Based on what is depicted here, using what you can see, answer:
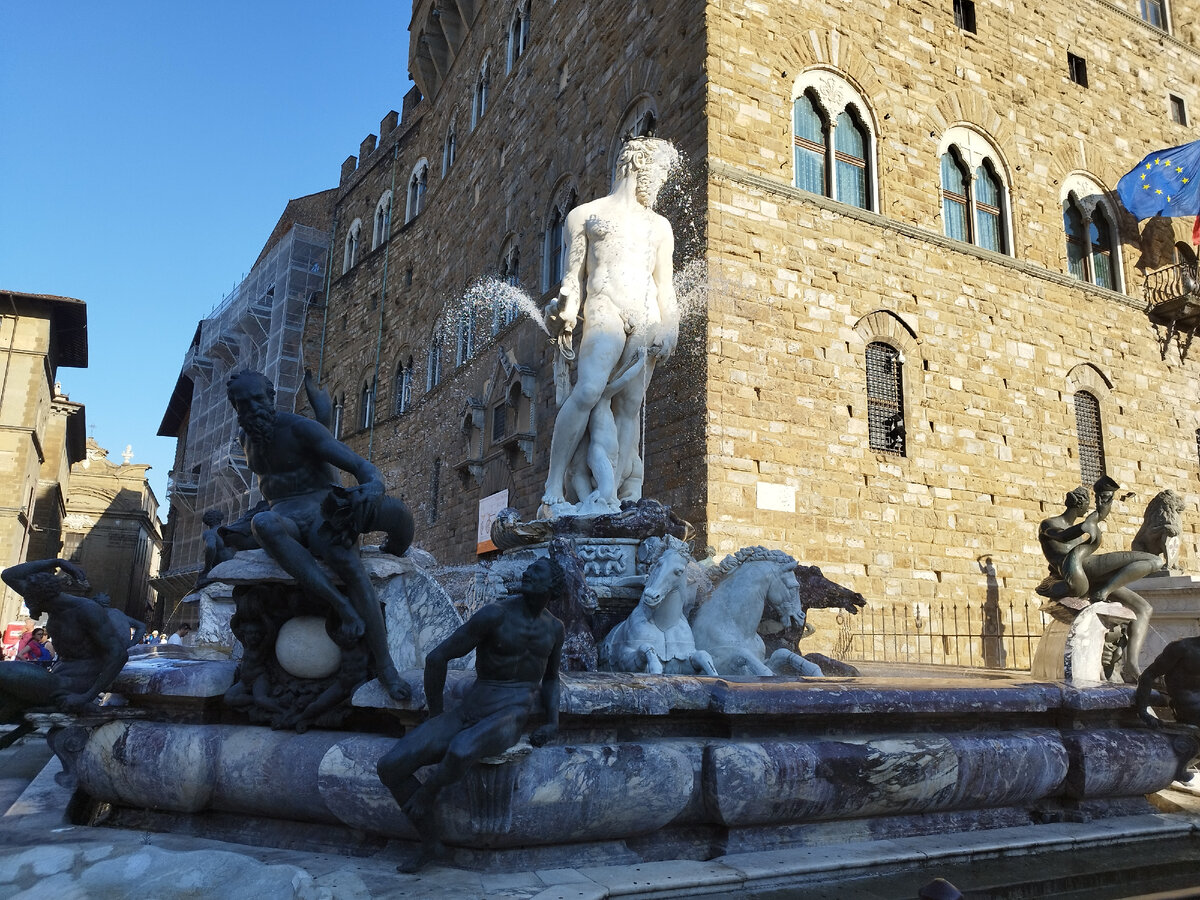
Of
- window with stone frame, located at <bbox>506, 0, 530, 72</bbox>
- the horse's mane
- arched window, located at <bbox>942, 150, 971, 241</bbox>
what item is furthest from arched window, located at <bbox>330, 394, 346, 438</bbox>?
the horse's mane

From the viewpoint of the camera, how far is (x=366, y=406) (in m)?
26.2

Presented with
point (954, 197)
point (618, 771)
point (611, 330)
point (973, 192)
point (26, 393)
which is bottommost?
point (618, 771)

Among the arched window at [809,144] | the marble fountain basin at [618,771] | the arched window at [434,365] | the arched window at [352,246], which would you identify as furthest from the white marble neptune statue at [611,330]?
the arched window at [352,246]

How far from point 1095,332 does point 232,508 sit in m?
26.9

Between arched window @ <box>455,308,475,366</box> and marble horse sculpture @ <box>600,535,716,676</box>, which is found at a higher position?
arched window @ <box>455,308,475,366</box>

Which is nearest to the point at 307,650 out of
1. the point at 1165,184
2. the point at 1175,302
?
the point at 1175,302

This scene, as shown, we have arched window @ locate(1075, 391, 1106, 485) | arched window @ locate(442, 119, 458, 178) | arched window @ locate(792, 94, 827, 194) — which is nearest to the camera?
arched window @ locate(792, 94, 827, 194)

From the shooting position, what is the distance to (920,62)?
42.1 feet

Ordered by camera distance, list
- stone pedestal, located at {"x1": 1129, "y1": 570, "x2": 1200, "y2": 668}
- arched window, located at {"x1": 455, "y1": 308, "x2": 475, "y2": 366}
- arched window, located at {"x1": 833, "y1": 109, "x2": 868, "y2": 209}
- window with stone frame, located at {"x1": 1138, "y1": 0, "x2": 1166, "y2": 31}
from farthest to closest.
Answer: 1. arched window, located at {"x1": 455, "y1": 308, "x2": 475, "y2": 366}
2. window with stone frame, located at {"x1": 1138, "y1": 0, "x2": 1166, "y2": 31}
3. arched window, located at {"x1": 833, "y1": 109, "x2": 868, "y2": 209}
4. stone pedestal, located at {"x1": 1129, "y1": 570, "x2": 1200, "y2": 668}

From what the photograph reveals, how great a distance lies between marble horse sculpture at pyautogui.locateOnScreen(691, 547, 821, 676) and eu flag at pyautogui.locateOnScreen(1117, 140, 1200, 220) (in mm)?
12821

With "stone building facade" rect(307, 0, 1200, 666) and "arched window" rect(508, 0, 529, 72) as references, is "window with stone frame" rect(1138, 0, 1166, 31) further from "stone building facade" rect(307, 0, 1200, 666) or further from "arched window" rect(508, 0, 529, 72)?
"arched window" rect(508, 0, 529, 72)

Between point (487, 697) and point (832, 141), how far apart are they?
35.5 ft

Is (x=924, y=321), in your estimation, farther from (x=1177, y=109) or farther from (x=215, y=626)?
(x=215, y=626)

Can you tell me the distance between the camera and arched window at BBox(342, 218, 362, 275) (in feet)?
97.7
